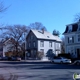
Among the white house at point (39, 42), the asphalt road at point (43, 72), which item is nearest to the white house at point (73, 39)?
the white house at point (39, 42)

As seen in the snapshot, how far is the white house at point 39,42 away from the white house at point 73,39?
18.5 metres

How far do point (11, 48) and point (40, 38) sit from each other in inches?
506

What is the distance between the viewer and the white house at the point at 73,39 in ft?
167

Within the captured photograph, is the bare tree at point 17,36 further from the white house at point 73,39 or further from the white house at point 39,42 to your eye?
the white house at point 73,39

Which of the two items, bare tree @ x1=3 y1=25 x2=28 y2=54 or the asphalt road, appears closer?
the asphalt road

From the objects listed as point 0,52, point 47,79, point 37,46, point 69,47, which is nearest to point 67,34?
point 69,47

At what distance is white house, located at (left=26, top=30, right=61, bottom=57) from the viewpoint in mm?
71812

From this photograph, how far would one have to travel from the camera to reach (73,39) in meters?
52.3

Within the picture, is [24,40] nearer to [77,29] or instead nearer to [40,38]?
[40,38]

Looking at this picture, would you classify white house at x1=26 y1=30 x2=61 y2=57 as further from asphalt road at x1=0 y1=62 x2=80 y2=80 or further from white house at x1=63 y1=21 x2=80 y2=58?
asphalt road at x1=0 y1=62 x2=80 y2=80

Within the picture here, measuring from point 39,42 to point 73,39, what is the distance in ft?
70.8

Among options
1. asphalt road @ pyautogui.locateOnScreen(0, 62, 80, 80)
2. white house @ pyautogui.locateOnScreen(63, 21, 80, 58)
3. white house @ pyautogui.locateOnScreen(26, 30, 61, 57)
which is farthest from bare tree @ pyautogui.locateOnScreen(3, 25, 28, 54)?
asphalt road @ pyautogui.locateOnScreen(0, 62, 80, 80)

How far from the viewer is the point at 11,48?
3059 inches

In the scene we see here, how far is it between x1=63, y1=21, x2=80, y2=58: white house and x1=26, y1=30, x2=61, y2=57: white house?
18549 millimetres
